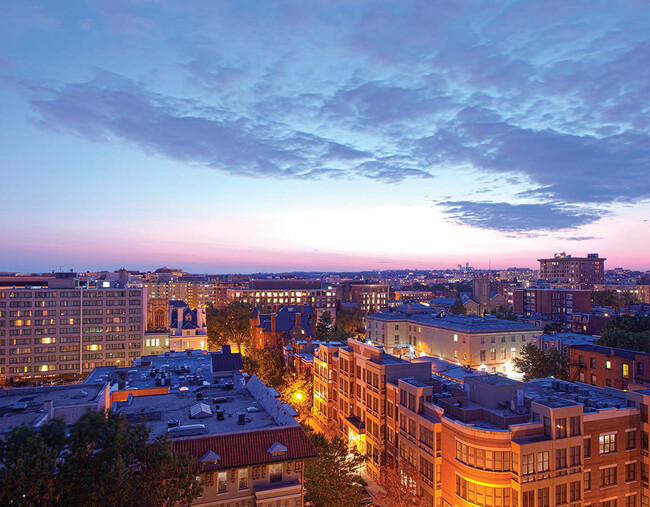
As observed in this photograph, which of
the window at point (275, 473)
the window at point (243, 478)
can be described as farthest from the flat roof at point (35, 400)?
the window at point (275, 473)

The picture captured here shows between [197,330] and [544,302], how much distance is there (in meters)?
124

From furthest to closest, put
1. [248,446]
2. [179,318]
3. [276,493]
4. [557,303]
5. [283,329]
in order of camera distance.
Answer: [557,303] → [179,318] → [283,329] → [248,446] → [276,493]

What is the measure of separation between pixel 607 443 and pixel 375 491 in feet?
76.1

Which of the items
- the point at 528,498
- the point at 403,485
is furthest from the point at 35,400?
the point at 528,498

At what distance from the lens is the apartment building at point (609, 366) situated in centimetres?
6344

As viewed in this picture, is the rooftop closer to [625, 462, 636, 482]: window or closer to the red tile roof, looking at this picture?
the red tile roof

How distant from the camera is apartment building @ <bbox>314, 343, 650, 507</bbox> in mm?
33906

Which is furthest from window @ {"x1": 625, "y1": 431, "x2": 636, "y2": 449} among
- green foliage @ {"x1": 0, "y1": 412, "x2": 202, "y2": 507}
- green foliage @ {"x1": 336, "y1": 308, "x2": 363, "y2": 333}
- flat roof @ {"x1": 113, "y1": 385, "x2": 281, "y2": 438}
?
green foliage @ {"x1": 336, "y1": 308, "x2": 363, "y2": 333}

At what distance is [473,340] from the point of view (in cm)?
8606

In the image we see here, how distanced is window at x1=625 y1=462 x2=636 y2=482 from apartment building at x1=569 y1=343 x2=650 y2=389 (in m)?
26.2

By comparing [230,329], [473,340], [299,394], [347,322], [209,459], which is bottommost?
[230,329]

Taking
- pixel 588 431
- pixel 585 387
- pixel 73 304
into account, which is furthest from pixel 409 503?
pixel 73 304

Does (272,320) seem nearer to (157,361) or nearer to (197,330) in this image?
(197,330)

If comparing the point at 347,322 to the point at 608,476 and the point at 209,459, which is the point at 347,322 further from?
the point at 209,459
